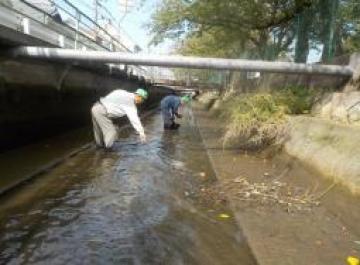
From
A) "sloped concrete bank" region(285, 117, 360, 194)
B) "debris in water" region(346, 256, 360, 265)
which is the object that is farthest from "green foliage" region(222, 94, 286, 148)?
"debris in water" region(346, 256, 360, 265)

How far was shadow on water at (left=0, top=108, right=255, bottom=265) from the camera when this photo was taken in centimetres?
524

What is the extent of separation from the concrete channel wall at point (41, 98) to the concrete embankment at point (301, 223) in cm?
507

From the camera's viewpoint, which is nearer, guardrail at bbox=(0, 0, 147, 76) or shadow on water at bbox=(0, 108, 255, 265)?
shadow on water at bbox=(0, 108, 255, 265)

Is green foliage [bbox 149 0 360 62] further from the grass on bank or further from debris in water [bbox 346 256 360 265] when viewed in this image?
debris in water [bbox 346 256 360 265]

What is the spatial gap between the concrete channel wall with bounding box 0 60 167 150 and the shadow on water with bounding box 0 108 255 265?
1957mm

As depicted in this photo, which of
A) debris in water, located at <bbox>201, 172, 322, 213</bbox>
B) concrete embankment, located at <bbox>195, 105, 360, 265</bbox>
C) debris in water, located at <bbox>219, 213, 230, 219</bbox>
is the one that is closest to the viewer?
concrete embankment, located at <bbox>195, 105, 360, 265</bbox>

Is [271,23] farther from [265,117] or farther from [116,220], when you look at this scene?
[116,220]

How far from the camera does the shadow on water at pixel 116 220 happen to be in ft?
17.2

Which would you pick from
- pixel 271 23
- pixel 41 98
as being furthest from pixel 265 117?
pixel 271 23

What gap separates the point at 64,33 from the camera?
13766mm

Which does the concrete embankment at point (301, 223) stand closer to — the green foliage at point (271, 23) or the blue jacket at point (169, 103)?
the green foliage at point (271, 23)

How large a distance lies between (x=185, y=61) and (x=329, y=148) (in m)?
4.40

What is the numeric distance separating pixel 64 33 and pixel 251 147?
635 centimetres

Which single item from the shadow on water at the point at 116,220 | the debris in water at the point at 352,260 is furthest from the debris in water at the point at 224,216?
the debris in water at the point at 352,260
